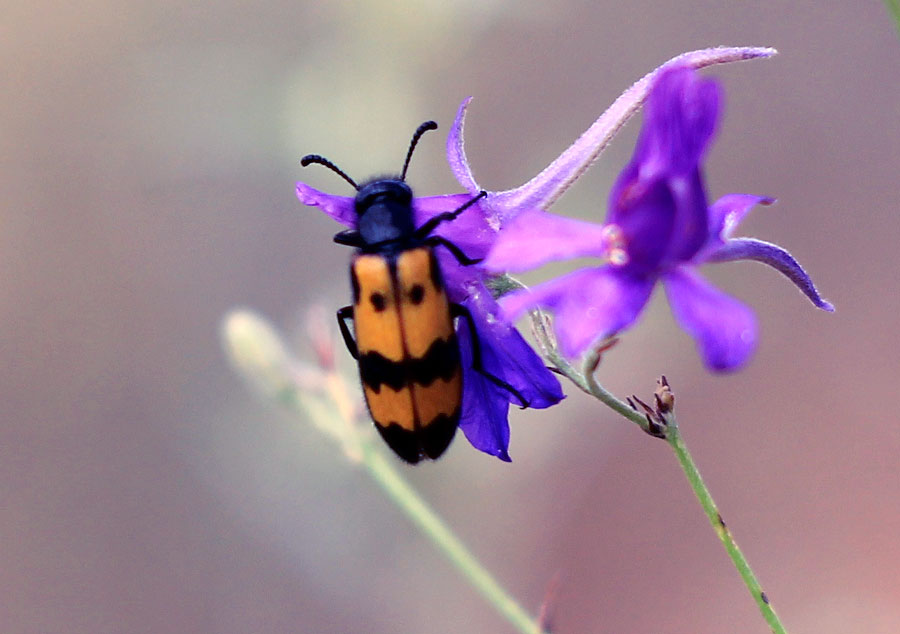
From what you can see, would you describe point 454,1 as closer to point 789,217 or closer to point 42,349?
point 789,217

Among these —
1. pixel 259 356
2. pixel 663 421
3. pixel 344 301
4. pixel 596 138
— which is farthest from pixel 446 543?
pixel 344 301

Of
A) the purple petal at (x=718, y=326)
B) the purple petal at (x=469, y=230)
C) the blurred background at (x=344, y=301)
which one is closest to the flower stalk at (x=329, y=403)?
the purple petal at (x=469, y=230)

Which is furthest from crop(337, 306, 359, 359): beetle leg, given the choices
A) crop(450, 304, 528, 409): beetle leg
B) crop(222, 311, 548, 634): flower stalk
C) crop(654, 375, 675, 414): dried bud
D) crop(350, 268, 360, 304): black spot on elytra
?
crop(222, 311, 548, 634): flower stalk

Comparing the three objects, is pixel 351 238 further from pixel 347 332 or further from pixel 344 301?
pixel 344 301

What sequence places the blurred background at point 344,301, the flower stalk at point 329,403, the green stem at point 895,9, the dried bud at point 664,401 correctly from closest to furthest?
the green stem at point 895,9 → the dried bud at point 664,401 → the flower stalk at point 329,403 → the blurred background at point 344,301

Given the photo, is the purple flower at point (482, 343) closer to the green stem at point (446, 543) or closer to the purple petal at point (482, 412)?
the purple petal at point (482, 412)

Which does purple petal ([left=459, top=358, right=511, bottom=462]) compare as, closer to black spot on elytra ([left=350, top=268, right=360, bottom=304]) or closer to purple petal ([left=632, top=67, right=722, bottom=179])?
black spot on elytra ([left=350, top=268, right=360, bottom=304])
